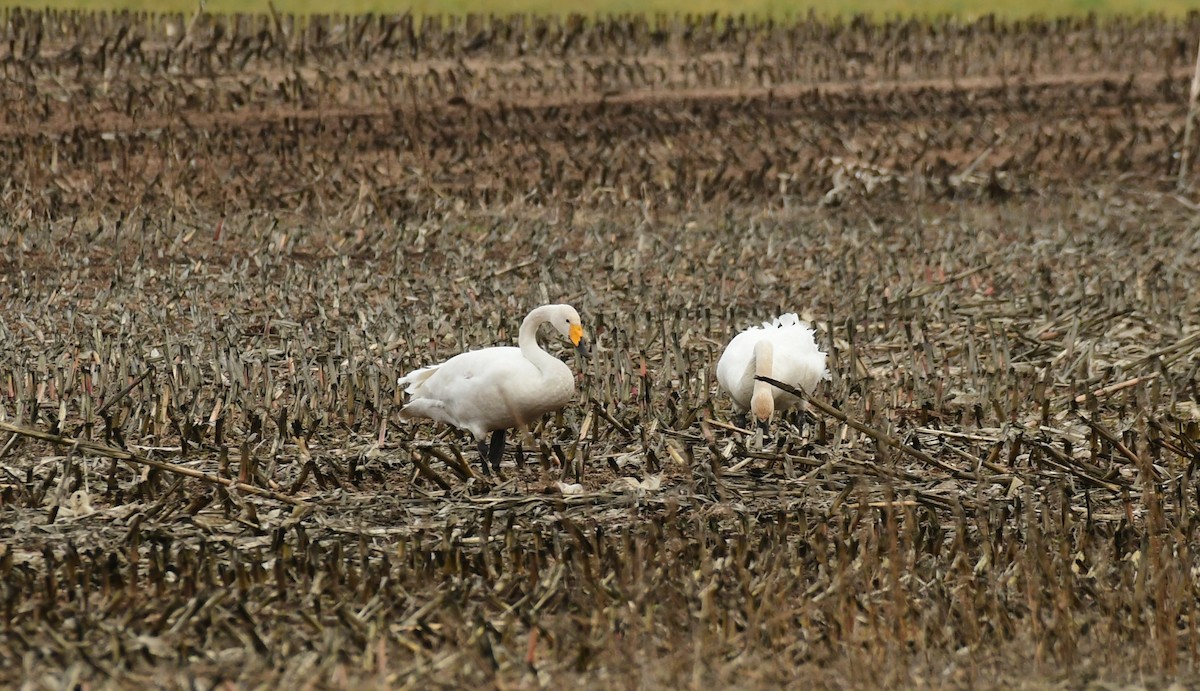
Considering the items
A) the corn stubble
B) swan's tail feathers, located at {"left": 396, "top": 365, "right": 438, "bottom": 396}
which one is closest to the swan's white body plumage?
swan's tail feathers, located at {"left": 396, "top": 365, "right": 438, "bottom": 396}

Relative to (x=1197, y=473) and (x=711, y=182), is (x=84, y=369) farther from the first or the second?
(x=711, y=182)

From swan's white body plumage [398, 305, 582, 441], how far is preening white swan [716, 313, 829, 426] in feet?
2.86

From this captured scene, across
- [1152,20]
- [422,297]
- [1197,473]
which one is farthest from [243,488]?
[1152,20]

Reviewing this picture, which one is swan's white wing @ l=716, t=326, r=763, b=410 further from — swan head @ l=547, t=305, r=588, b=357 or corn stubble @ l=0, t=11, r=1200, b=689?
swan head @ l=547, t=305, r=588, b=357

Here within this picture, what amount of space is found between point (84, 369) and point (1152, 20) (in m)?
18.4

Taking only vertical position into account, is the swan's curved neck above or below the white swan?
above

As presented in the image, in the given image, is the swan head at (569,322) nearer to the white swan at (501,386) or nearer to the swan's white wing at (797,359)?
the white swan at (501,386)

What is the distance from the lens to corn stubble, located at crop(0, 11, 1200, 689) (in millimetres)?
5469

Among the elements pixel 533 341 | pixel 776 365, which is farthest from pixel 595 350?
pixel 533 341

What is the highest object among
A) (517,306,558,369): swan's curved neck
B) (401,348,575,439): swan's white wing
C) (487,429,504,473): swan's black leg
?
(517,306,558,369): swan's curved neck

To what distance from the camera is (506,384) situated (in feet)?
23.4

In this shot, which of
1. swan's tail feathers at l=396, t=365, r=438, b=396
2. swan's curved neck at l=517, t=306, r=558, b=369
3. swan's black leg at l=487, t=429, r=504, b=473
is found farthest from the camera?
swan's tail feathers at l=396, t=365, r=438, b=396

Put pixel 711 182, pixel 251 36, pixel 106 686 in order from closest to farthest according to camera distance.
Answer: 1. pixel 106 686
2. pixel 711 182
3. pixel 251 36

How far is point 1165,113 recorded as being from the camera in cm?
1953
